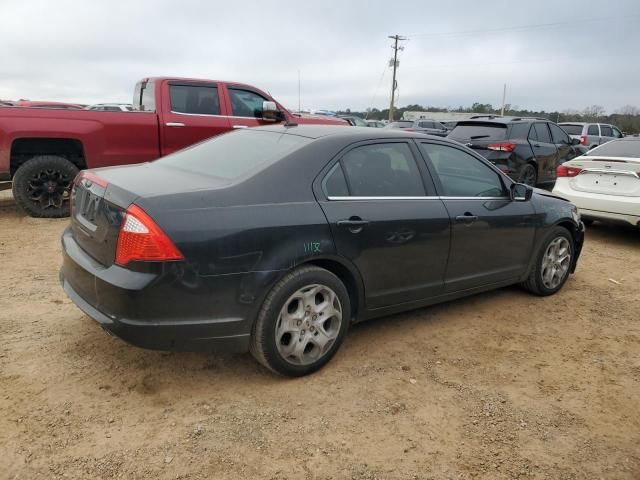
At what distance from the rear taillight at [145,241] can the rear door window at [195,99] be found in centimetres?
539

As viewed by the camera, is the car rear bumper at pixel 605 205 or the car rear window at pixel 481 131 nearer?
the car rear bumper at pixel 605 205

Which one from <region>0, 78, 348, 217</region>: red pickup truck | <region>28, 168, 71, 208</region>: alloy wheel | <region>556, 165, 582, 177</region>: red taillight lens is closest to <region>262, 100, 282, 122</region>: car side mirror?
<region>0, 78, 348, 217</region>: red pickup truck

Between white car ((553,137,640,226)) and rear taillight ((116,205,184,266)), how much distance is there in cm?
608

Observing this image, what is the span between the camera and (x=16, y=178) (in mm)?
6711

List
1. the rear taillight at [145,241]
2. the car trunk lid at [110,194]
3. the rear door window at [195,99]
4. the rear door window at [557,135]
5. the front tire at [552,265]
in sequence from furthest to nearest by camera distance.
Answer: the rear door window at [557,135] → the rear door window at [195,99] → the front tire at [552,265] → the car trunk lid at [110,194] → the rear taillight at [145,241]

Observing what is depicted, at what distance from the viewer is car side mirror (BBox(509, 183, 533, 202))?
4.41 meters

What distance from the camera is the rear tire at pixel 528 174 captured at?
31.8ft

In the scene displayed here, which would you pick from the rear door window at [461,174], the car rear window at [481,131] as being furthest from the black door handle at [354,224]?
the car rear window at [481,131]

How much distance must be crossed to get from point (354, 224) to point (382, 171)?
0.55 m

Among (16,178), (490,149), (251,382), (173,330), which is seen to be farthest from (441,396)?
(490,149)

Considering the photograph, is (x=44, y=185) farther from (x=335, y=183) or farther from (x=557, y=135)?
(x=557, y=135)

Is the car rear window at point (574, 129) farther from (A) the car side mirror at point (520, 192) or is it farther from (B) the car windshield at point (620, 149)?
(A) the car side mirror at point (520, 192)

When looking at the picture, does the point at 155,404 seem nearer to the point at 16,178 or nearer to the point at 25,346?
the point at 25,346

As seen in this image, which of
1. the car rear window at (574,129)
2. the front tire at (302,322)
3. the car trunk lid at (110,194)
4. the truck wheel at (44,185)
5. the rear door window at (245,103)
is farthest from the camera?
the car rear window at (574,129)
